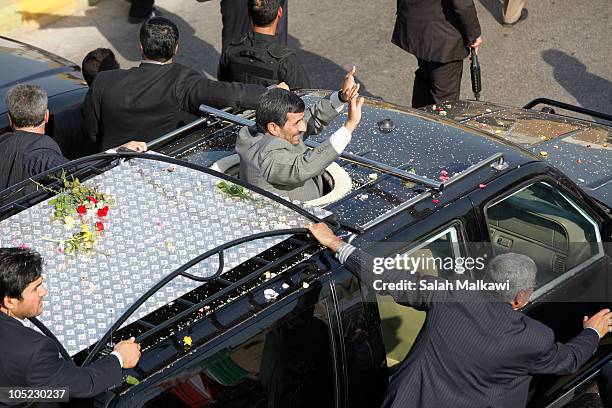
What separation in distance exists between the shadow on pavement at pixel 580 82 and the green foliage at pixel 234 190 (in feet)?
17.8

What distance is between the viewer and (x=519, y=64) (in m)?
10.2

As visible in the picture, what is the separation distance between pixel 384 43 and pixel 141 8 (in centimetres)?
309

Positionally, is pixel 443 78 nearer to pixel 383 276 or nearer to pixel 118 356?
pixel 383 276

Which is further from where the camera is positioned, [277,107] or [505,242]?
[505,242]

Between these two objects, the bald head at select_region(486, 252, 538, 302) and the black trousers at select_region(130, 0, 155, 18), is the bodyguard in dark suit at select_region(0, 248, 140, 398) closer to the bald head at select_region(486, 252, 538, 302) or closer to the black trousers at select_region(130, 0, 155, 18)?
the bald head at select_region(486, 252, 538, 302)

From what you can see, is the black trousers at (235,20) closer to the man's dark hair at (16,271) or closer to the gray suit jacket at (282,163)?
the gray suit jacket at (282,163)

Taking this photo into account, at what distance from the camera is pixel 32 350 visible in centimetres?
369

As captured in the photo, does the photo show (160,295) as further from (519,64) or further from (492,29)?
(492,29)

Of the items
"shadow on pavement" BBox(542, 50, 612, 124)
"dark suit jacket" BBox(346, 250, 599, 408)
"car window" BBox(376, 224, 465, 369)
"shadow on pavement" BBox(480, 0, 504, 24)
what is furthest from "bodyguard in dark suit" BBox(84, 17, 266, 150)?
"shadow on pavement" BBox(480, 0, 504, 24)

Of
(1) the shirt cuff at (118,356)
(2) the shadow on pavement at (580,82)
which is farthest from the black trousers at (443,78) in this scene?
(1) the shirt cuff at (118,356)

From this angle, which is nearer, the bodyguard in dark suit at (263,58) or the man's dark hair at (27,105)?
the man's dark hair at (27,105)

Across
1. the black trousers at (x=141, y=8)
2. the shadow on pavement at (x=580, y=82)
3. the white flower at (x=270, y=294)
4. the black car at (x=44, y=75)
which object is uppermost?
the white flower at (x=270, y=294)

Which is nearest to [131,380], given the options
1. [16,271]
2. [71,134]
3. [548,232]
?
[16,271]

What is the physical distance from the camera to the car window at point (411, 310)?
4.64 m
